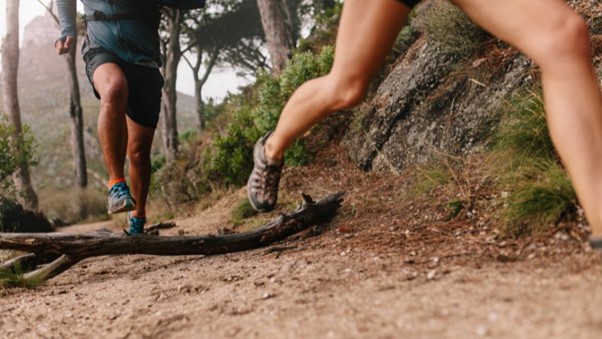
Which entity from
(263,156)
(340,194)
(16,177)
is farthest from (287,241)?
(16,177)

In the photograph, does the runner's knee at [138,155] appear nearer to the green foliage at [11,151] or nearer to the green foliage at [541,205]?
the green foliage at [541,205]

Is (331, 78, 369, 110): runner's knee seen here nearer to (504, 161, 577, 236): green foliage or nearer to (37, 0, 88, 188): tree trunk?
(504, 161, 577, 236): green foliage

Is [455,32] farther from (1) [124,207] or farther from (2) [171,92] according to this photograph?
(2) [171,92]

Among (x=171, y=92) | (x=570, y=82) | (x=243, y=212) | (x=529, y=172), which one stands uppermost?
(x=171, y=92)

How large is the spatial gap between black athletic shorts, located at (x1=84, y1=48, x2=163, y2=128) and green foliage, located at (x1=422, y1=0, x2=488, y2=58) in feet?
7.92

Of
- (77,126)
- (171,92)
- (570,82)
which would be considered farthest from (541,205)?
(77,126)

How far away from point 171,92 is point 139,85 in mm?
12141

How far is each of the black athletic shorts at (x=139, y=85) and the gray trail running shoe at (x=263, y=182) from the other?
5.34ft

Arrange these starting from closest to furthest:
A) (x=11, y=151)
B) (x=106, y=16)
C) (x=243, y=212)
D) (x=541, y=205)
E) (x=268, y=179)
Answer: (x=541, y=205), (x=268, y=179), (x=106, y=16), (x=243, y=212), (x=11, y=151)

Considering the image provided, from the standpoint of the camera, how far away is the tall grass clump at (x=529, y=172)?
229cm

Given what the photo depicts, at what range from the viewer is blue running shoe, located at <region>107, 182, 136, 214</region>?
3.35 metres

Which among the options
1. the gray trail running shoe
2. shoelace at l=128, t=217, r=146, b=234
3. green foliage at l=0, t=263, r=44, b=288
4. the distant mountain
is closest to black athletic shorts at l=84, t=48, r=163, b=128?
shoelace at l=128, t=217, r=146, b=234

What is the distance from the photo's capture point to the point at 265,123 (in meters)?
6.59

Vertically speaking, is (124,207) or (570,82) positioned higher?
(570,82)
